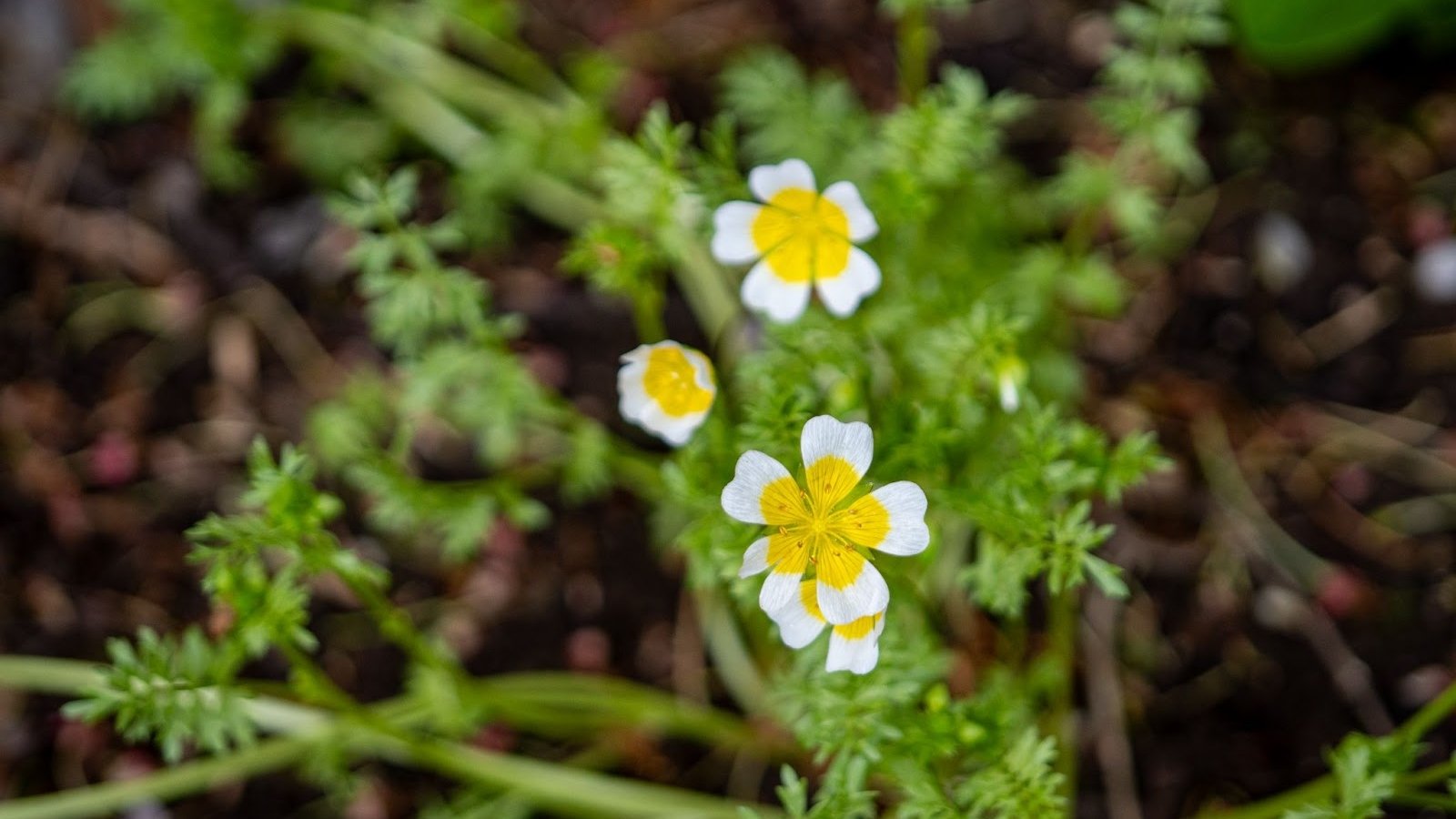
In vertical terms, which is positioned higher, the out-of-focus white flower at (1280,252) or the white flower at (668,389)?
the out-of-focus white flower at (1280,252)

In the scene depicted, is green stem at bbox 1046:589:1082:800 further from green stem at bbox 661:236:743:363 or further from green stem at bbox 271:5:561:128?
green stem at bbox 271:5:561:128

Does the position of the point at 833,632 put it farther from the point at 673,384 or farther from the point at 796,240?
the point at 796,240

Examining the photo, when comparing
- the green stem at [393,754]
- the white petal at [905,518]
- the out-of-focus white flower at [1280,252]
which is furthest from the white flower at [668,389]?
the out-of-focus white flower at [1280,252]

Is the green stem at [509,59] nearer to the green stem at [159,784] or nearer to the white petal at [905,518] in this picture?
the green stem at [159,784]

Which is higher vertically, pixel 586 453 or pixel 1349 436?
pixel 1349 436

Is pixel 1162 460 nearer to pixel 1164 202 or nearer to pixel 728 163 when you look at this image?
pixel 728 163

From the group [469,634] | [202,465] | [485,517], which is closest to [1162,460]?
[485,517]

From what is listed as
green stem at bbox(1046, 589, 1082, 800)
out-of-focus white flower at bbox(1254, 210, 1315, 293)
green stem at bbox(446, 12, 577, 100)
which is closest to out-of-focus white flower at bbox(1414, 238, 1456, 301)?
out-of-focus white flower at bbox(1254, 210, 1315, 293)
